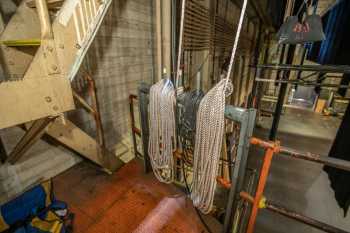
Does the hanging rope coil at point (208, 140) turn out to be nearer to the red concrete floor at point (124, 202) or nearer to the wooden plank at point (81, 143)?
the red concrete floor at point (124, 202)

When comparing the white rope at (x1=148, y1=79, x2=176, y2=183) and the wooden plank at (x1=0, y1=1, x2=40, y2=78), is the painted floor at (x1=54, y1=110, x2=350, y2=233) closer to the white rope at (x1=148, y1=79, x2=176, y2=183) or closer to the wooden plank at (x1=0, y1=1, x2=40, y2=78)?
the white rope at (x1=148, y1=79, x2=176, y2=183)

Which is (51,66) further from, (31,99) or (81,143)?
(81,143)

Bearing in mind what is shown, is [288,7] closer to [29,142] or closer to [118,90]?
[118,90]

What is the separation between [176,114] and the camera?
4.49 ft

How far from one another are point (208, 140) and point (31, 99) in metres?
0.98

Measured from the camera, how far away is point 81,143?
5.33 feet

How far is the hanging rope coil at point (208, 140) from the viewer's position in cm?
100

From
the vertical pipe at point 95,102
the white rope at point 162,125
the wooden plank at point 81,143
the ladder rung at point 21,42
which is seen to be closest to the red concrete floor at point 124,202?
the wooden plank at point 81,143

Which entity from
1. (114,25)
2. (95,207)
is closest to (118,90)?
(114,25)

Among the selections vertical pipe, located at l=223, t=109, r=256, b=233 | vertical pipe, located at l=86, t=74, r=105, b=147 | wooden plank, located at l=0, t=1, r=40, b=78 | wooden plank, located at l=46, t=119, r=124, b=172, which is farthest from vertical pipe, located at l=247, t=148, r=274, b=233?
wooden plank, located at l=0, t=1, r=40, b=78

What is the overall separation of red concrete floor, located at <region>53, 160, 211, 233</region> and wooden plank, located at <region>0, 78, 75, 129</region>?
107cm

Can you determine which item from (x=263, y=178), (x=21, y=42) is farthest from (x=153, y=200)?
(x=21, y=42)

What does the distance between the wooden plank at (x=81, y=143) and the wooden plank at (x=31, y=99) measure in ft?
1.30

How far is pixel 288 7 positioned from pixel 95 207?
406 centimetres
